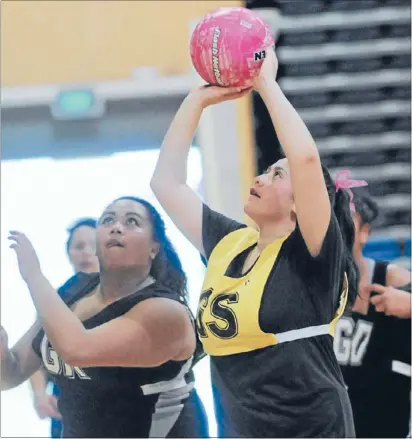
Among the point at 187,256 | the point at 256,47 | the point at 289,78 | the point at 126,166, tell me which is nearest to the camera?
the point at 256,47

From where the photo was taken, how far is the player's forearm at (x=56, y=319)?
121 centimetres

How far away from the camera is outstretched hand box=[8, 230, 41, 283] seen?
49.1 inches

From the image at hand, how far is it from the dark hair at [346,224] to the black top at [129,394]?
0.27m

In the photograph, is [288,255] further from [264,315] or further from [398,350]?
[398,350]

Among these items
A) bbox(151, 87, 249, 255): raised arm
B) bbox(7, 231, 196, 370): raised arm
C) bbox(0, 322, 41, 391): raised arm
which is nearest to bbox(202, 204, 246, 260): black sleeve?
bbox(151, 87, 249, 255): raised arm

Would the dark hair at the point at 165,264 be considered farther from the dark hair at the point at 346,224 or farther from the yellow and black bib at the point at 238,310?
the dark hair at the point at 346,224

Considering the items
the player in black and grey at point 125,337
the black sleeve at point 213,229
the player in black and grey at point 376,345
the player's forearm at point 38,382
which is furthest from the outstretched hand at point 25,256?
the player in black and grey at point 376,345

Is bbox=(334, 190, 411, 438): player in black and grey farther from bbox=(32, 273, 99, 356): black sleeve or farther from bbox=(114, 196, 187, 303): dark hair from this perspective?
bbox=(32, 273, 99, 356): black sleeve

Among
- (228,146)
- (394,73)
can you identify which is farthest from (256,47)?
(394,73)

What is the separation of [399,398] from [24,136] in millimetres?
834

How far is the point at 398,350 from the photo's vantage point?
53.7 inches

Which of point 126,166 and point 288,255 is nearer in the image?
point 288,255

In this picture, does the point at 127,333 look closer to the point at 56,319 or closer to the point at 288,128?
the point at 56,319

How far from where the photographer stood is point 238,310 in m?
1.10
